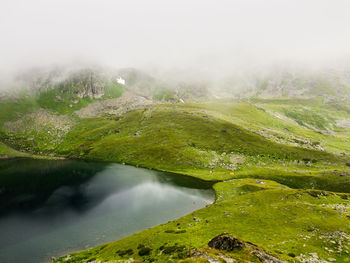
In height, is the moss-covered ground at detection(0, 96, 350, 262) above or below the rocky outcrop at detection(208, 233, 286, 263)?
below

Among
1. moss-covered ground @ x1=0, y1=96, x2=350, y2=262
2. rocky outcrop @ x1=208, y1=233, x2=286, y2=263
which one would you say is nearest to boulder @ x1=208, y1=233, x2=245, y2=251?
rocky outcrop @ x1=208, y1=233, x2=286, y2=263

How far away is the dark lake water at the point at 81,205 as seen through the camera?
48438 mm

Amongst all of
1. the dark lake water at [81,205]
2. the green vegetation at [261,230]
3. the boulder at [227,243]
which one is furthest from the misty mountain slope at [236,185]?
the dark lake water at [81,205]

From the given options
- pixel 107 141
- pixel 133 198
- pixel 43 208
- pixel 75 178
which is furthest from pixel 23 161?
pixel 133 198

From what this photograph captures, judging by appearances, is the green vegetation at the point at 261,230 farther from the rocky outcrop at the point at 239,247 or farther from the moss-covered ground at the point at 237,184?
the rocky outcrop at the point at 239,247

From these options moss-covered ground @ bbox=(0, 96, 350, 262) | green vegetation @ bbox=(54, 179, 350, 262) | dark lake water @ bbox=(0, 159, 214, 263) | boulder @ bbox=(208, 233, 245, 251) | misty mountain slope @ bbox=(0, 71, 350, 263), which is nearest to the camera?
boulder @ bbox=(208, 233, 245, 251)

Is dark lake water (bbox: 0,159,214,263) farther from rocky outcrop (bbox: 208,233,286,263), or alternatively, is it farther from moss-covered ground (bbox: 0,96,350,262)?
rocky outcrop (bbox: 208,233,286,263)

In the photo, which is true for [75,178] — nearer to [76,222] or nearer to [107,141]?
[76,222]

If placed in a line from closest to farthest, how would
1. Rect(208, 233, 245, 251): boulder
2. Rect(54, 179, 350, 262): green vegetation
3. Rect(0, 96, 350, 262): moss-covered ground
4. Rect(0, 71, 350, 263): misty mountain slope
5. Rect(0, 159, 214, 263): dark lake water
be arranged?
1. Rect(208, 233, 245, 251): boulder
2. Rect(54, 179, 350, 262): green vegetation
3. Rect(0, 71, 350, 263): misty mountain slope
4. Rect(0, 96, 350, 262): moss-covered ground
5. Rect(0, 159, 214, 263): dark lake water

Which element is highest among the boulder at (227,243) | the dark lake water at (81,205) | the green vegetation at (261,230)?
the boulder at (227,243)

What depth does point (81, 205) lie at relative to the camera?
70938mm

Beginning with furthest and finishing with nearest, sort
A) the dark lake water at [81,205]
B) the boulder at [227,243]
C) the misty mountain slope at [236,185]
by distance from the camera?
1. the dark lake water at [81,205]
2. the misty mountain slope at [236,185]
3. the boulder at [227,243]

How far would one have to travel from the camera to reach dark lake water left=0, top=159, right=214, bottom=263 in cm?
4844

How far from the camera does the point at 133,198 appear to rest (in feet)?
252
